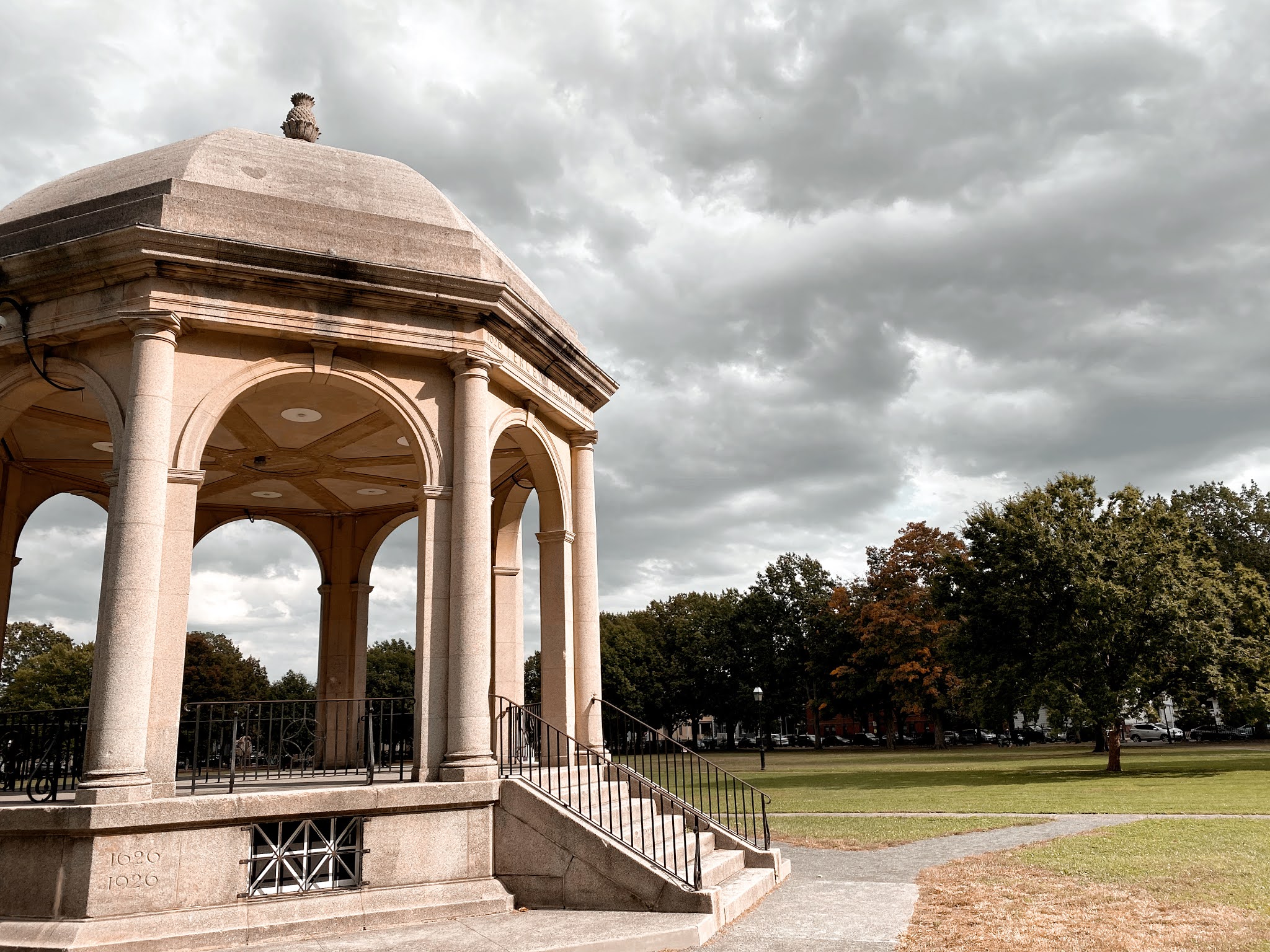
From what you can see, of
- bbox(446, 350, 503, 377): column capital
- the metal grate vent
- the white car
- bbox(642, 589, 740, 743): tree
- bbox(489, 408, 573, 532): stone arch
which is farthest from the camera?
the white car

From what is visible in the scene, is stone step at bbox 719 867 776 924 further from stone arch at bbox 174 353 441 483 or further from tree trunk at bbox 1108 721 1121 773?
tree trunk at bbox 1108 721 1121 773

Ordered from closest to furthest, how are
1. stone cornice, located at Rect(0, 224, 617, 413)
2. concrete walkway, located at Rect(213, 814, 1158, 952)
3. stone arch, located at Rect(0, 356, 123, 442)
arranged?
concrete walkway, located at Rect(213, 814, 1158, 952) < stone cornice, located at Rect(0, 224, 617, 413) < stone arch, located at Rect(0, 356, 123, 442)

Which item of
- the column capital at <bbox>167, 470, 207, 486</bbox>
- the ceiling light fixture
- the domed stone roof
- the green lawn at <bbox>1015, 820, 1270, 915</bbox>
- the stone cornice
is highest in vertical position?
the domed stone roof

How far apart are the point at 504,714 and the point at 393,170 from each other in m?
8.13

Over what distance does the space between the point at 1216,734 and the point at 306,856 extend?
7671 cm

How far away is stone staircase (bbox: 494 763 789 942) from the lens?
9.34 meters

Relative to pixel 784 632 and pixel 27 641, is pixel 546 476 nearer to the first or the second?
pixel 784 632

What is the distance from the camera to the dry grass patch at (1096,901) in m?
7.94

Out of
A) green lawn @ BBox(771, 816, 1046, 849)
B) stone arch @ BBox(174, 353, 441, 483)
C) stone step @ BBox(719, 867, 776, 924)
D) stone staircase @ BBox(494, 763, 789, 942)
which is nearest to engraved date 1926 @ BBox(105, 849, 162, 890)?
stone staircase @ BBox(494, 763, 789, 942)

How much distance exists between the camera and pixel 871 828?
16.9 meters

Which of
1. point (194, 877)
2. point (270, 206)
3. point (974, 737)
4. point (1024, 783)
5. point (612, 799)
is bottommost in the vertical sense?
point (974, 737)

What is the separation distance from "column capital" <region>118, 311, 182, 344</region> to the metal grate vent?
5334 mm

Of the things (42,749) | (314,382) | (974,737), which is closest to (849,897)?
(314,382)

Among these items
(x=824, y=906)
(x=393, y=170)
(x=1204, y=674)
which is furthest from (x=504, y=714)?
(x=1204, y=674)
